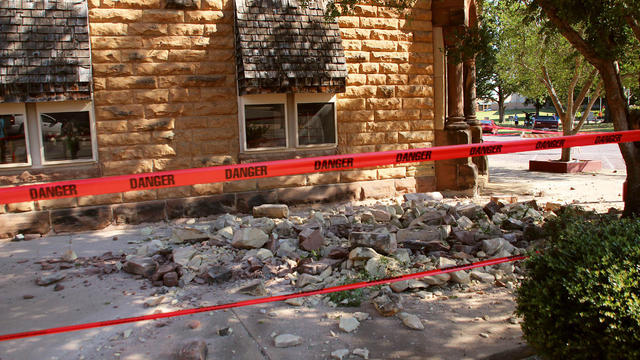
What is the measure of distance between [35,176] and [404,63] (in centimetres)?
782

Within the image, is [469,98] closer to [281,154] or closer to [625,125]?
[281,154]

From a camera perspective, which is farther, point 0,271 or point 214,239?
point 214,239

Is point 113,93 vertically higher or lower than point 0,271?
higher

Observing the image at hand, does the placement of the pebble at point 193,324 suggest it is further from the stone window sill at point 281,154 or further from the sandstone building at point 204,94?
the stone window sill at point 281,154

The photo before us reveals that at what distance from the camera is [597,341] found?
312cm

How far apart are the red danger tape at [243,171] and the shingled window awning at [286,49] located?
4.95 metres

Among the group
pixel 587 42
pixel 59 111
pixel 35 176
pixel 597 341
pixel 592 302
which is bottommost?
pixel 597 341

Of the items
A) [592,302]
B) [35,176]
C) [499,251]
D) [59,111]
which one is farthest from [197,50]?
[592,302]

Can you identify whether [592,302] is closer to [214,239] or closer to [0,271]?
[214,239]

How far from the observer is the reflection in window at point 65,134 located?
9219 mm

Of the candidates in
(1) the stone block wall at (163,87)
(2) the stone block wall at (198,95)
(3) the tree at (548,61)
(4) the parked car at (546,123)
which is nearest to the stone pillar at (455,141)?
(2) the stone block wall at (198,95)

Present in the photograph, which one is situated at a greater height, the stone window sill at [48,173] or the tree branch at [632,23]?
the tree branch at [632,23]

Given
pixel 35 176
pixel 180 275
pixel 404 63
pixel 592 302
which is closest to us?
pixel 592 302

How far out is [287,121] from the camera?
1077 centimetres
